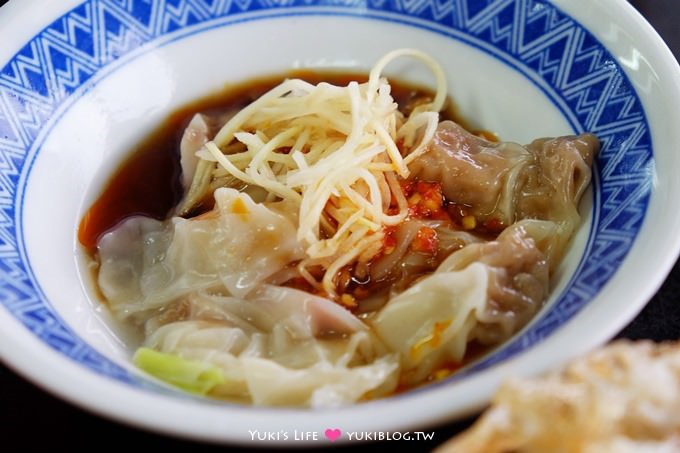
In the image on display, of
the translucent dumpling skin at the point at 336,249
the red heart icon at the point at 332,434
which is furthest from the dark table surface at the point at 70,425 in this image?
the red heart icon at the point at 332,434

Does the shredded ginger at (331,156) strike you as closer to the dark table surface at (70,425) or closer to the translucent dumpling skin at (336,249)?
the translucent dumpling skin at (336,249)

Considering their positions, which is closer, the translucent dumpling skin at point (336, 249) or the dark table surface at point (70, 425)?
the dark table surface at point (70, 425)

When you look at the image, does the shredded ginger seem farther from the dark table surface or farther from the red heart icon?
the red heart icon

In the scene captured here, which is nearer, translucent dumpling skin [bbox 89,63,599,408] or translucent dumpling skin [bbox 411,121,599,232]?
translucent dumpling skin [bbox 89,63,599,408]

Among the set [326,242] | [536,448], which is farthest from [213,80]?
[536,448]

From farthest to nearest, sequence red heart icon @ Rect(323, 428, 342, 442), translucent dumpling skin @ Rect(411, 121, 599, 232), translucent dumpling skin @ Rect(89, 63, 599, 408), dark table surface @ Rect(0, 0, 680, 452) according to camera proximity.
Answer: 1. translucent dumpling skin @ Rect(411, 121, 599, 232)
2. translucent dumpling skin @ Rect(89, 63, 599, 408)
3. dark table surface @ Rect(0, 0, 680, 452)
4. red heart icon @ Rect(323, 428, 342, 442)

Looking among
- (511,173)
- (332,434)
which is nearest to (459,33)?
(511,173)

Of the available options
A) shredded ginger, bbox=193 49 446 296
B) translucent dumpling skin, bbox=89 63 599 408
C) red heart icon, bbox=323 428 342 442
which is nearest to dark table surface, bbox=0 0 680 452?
translucent dumpling skin, bbox=89 63 599 408
